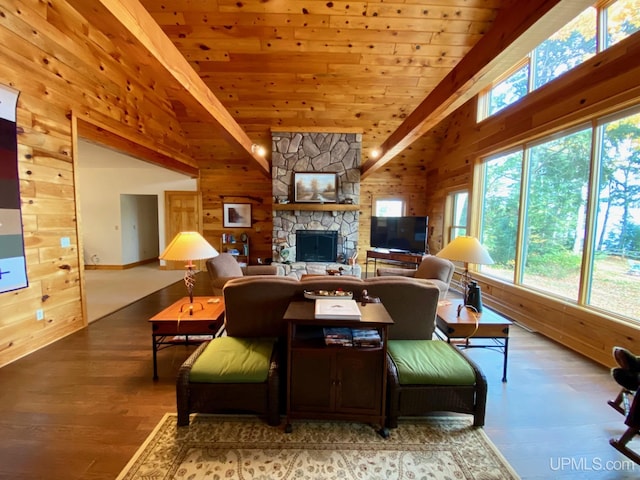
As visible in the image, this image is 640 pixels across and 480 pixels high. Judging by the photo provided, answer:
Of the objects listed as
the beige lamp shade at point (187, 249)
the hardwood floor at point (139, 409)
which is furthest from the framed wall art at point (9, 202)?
the beige lamp shade at point (187, 249)

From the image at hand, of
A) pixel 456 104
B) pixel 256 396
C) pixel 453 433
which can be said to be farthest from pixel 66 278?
pixel 456 104

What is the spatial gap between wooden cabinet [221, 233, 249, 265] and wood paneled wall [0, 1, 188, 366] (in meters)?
3.84

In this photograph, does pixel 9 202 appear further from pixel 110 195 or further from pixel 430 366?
pixel 110 195

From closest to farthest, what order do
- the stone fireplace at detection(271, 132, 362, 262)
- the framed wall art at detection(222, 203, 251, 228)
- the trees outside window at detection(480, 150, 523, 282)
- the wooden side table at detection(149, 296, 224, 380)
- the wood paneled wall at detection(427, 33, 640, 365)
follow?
the wooden side table at detection(149, 296, 224, 380), the wood paneled wall at detection(427, 33, 640, 365), the trees outside window at detection(480, 150, 523, 282), the stone fireplace at detection(271, 132, 362, 262), the framed wall art at detection(222, 203, 251, 228)

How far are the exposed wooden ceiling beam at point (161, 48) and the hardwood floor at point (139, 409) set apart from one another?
2424 millimetres

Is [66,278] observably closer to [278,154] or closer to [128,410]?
[128,410]

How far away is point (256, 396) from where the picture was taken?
1.84 m

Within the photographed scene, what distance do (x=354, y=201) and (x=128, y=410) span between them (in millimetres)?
5290

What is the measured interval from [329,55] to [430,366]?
4.45m

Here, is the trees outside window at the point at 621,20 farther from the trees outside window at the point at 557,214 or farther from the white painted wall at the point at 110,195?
the white painted wall at the point at 110,195

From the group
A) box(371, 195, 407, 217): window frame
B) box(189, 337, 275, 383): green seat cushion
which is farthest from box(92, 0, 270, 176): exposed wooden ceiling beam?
box(371, 195, 407, 217): window frame

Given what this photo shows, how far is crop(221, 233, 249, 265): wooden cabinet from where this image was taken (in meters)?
7.20

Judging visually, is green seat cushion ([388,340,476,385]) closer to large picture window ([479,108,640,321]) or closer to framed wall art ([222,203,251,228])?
large picture window ([479,108,640,321])

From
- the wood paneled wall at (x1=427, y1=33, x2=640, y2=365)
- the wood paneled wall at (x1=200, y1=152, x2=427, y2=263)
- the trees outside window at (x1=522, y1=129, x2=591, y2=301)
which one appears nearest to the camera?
the wood paneled wall at (x1=427, y1=33, x2=640, y2=365)
